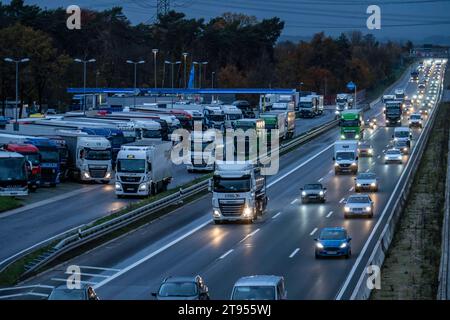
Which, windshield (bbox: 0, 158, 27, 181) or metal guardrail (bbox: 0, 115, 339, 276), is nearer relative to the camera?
metal guardrail (bbox: 0, 115, 339, 276)

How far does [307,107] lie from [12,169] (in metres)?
76.1

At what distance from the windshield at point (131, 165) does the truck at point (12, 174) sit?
16.4 ft

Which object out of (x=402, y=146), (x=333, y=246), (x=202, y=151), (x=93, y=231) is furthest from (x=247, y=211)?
(x=402, y=146)

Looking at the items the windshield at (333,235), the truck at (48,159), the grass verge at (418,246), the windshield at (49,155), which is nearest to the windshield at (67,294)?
the grass verge at (418,246)

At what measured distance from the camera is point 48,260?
36156 millimetres

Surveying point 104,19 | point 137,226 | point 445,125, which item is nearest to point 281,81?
point 104,19

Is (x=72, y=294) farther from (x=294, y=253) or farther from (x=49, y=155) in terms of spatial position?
(x=49, y=155)

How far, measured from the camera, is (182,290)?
84.2 ft

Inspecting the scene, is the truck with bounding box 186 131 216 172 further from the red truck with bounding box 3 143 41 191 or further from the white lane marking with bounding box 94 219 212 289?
the white lane marking with bounding box 94 219 212 289

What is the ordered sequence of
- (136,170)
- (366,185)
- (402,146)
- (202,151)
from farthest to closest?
(402,146), (202,151), (366,185), (136,170)

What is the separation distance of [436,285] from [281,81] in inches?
6218

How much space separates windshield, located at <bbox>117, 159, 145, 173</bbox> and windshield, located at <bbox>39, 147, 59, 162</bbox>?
6.63 m

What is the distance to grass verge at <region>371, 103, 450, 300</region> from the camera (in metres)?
30.7

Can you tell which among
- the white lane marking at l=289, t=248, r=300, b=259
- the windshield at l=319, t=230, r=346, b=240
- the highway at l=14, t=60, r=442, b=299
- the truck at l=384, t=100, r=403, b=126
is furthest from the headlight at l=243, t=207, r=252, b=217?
the truck at l=384, t=100, r=403, b=126
